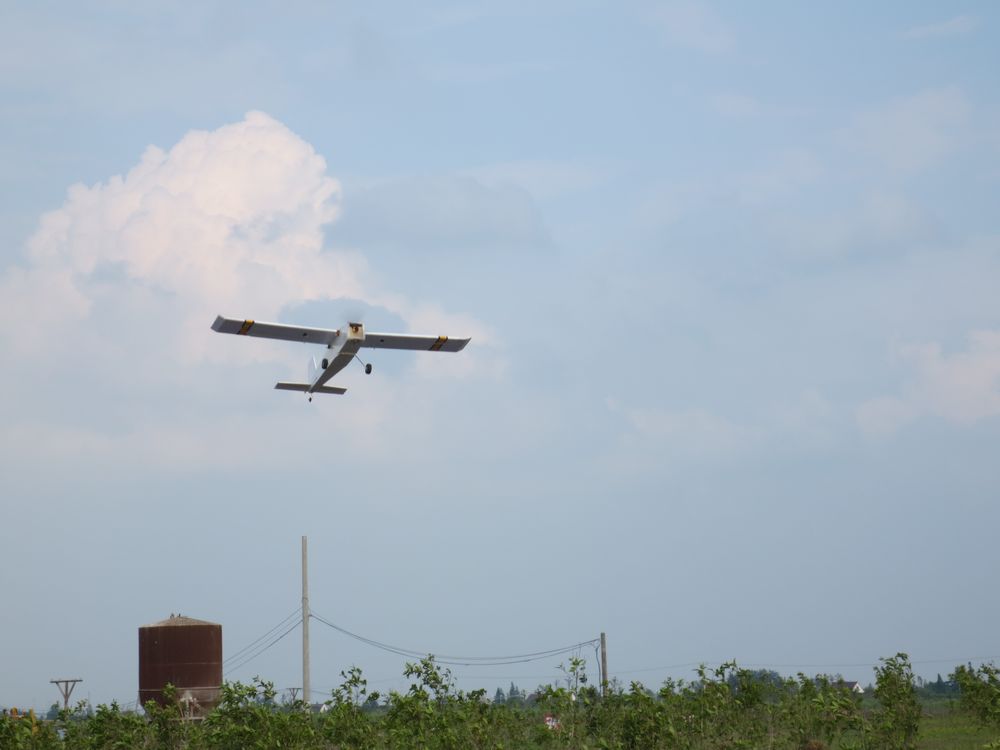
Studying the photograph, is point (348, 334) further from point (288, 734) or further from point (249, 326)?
A: point (288, 734)

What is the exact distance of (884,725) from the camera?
806 inches

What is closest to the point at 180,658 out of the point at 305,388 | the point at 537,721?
the point at 305,388

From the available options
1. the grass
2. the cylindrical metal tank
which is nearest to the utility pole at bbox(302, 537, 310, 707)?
the cylindrical metal tank

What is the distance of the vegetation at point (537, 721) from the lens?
18.7 meters

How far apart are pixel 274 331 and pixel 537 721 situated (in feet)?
60.0

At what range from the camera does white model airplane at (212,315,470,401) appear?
33.0 metres

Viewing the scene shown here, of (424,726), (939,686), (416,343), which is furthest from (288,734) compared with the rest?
(939,686)

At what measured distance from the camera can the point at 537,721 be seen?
1973cm

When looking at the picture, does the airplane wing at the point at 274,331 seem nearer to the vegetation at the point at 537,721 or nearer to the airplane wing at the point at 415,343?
the airplane wing at the point at 415,343

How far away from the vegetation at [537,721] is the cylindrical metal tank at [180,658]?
52.4 feet

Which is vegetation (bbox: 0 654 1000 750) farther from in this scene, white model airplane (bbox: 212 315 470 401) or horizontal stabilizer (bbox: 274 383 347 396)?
horizontal stabilizer (bbox: 274 383 347 396)

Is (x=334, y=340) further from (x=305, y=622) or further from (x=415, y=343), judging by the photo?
(x=305, y=622)

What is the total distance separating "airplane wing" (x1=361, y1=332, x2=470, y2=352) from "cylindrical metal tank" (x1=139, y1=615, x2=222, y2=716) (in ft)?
39.2

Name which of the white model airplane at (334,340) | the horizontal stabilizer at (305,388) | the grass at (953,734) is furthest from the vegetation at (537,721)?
the horizontal stabilizer at (305,388)
